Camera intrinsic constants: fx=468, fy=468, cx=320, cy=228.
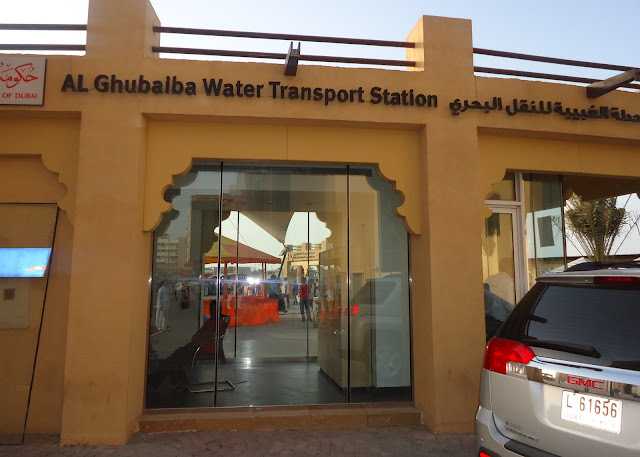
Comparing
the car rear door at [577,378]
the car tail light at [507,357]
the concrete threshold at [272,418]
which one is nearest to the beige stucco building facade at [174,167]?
the concrete threshold at [272,418]

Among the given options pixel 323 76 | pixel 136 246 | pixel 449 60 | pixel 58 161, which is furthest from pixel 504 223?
pixel 58 161

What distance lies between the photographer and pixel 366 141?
589 centimetres

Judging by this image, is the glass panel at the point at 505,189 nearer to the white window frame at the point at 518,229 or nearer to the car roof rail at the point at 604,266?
the white window frame at the point at 518,229

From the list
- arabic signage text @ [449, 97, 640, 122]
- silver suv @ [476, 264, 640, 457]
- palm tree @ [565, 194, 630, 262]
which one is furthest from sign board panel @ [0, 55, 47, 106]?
palm tree @ [565, 194, 630, 262]

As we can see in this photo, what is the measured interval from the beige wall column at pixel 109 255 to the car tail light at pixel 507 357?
3.75 m

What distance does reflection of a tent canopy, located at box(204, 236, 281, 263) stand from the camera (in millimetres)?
6496

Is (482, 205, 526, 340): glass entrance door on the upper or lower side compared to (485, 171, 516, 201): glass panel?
lower

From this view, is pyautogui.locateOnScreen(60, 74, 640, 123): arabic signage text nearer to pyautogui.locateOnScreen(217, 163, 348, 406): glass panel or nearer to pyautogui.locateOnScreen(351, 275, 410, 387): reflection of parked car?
pyautogui.locateOnScreen(217, 163, 348, 406): glass panel

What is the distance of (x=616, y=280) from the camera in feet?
8.53

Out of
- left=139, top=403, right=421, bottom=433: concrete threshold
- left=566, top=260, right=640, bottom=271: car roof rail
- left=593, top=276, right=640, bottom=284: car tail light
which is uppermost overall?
left=566, top=260, right=640, bottom=271: car roof rail

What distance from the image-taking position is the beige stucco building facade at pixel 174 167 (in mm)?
5047

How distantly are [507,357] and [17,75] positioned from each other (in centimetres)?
568

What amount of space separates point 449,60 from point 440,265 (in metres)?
2.55

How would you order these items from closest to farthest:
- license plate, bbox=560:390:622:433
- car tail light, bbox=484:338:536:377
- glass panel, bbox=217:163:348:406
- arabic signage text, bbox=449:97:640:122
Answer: license plate, bbox=560:390:622:433
car tail light, bbox=484:338:536:377
arabic signage text, bbox=449:97:640:122
glass panel, bbox=217:163:348:406
